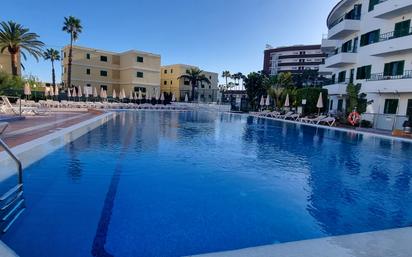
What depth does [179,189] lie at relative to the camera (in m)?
5.77

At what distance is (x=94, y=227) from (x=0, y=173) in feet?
10.1

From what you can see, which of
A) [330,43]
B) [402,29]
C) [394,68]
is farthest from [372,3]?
[330,43]

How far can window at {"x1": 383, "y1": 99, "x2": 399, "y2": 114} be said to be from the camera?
22.4 metres

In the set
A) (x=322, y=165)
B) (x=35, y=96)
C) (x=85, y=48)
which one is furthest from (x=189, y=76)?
(x=322, y=165)

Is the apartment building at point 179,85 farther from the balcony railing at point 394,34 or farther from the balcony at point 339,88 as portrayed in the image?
the balcony railing at point 394,34

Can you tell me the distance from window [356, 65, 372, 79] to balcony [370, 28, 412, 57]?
202 centimetres

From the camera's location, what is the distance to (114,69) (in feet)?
161

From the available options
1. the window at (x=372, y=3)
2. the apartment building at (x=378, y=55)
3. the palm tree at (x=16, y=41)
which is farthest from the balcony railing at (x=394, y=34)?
the palm tree at (x=16, y=41)

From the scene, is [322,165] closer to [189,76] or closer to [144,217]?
[144,217]

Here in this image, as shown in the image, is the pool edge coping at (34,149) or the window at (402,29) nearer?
the pool edge coping at (34,149)

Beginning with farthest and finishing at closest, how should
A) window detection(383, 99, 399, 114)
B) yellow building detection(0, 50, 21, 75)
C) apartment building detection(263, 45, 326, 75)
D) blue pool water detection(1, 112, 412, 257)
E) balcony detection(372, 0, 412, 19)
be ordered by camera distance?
apartment building detection(263, 45, 326, 75), yellow building detection(0, 50, 21, 75), window detection(383, 99, 399, 114), balcony detection(372, 0, 412, 19), blue pool water detection(1, 112, 412, 257)

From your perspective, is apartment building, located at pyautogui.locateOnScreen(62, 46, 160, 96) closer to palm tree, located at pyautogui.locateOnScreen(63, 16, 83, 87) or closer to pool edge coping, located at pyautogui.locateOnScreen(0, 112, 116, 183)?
palm tree, located at pyautogui.locateOnScreen(63, 16, 83, 87)

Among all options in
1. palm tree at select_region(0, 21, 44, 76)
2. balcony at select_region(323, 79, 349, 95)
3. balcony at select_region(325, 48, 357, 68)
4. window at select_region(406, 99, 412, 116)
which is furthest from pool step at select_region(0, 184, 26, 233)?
palm tree at select_region(0, 21, 44, 76)

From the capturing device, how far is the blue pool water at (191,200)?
3.67m
